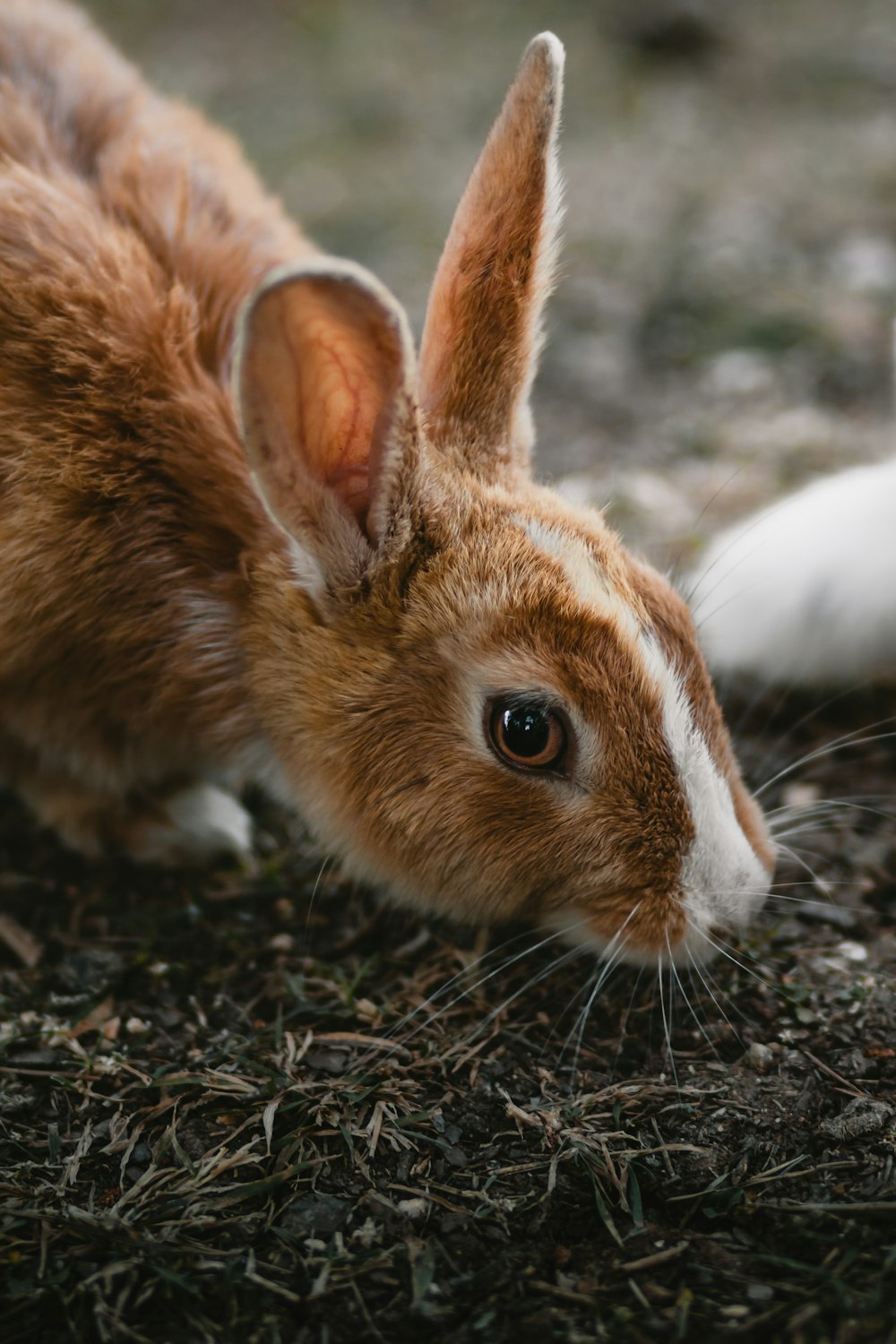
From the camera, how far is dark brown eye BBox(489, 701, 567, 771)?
2.35 m

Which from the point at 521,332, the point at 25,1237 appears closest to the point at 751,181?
the point at 521,332

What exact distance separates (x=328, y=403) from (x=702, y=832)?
1202mm

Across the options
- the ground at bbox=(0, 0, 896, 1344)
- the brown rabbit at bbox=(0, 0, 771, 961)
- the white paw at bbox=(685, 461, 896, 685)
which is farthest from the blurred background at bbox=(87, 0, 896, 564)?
the brown rabbit at bbox=(0, 0, 771, 961)

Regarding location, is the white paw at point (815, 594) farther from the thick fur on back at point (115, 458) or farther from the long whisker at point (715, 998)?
the thick fur on back at point (115, 458)

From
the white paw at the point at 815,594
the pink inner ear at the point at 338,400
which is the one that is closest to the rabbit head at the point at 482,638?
the pink inner ear at the point at 338,400

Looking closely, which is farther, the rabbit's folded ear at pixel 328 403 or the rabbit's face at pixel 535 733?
the rabbit's face at pixel 535 733

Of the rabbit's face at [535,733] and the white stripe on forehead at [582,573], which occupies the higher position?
the white stripe on forehead at [582,573]

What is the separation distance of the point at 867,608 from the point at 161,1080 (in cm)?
238

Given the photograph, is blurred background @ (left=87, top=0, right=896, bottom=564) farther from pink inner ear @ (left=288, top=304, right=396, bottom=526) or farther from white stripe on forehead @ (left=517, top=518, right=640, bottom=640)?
pink inner ear @ (left=288, top=304, right=396, bottom=526)

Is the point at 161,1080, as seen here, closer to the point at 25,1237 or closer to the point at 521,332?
the point at 25,1237

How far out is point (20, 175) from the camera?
2.70 meters

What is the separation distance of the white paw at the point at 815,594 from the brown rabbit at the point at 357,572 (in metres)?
0.93

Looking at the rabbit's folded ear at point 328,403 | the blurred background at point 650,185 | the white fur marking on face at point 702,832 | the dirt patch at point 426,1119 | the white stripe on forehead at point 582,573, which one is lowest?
the dirt patch at point 426,1119

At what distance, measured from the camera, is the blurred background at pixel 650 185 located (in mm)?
4523
